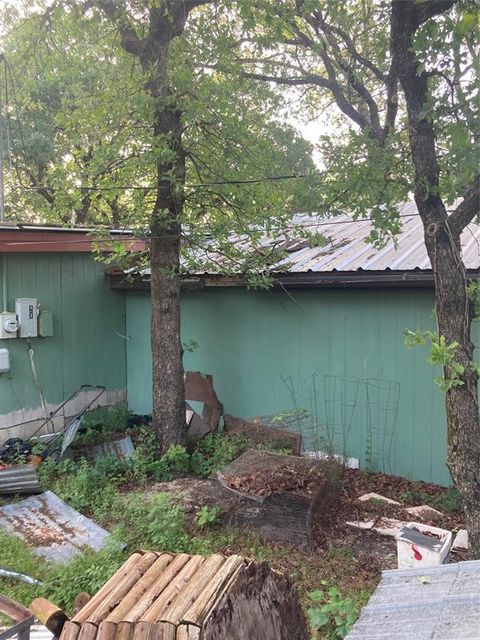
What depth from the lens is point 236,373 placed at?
798 cm

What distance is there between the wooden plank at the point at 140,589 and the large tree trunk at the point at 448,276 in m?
2.10

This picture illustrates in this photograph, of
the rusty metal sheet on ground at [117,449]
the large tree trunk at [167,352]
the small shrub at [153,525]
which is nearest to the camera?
the small shrub at [153,525]

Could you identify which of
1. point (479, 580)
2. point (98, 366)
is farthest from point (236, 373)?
point (479, 580)

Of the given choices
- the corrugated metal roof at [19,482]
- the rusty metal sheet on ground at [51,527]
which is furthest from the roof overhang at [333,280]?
the rusty metal sheet on ground at [51,527]

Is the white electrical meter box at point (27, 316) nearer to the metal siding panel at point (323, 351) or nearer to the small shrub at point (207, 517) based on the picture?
the metal siding panel at point (323, 351)

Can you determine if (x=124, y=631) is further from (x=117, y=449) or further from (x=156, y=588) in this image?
(x=117, y=449)

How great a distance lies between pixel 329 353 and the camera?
689cm

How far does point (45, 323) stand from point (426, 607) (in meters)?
7.45

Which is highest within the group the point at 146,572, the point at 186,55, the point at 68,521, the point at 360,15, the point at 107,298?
the point at 360,15

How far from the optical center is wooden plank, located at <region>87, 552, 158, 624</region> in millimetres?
2381

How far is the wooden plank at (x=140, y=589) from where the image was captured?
7.68 ft

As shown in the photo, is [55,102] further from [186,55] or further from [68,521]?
[68,521]

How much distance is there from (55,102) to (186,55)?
353 inches

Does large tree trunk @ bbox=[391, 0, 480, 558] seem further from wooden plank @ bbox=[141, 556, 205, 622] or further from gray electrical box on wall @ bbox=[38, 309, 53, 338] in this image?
gray electrical box on wall @ bbox=[38, 309, 53, 338]
